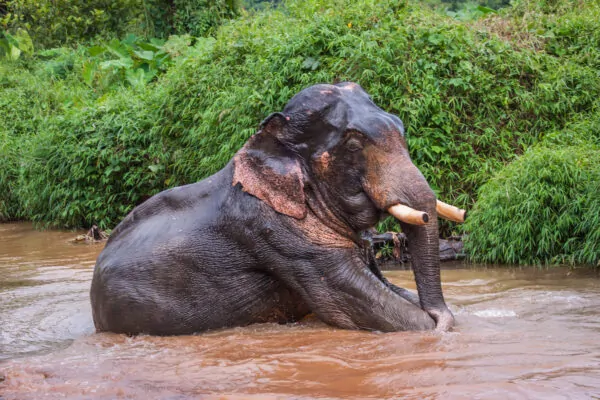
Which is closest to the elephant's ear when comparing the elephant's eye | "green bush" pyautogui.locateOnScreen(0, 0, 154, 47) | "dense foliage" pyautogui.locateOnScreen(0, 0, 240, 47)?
the elephant's eye

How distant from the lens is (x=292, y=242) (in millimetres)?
5000

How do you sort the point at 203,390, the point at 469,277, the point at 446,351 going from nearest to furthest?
the point at 203,390 → the point at 446,351 → the point at 469,277

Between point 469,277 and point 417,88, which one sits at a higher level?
point 417,88

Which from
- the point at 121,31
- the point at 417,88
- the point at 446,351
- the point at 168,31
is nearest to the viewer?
the point at 446,351

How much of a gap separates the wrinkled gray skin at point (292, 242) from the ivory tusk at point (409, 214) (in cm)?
8

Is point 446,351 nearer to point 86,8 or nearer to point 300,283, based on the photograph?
point 300,283

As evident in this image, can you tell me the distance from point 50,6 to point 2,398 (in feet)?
55.0

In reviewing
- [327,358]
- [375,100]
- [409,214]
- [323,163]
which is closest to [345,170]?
[323,163]

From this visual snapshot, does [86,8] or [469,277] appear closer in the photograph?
[469,277]

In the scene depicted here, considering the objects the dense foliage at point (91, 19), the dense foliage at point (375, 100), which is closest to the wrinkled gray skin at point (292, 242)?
the dense foliage at point (375, 100)

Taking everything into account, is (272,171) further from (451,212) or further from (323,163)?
(451,212)

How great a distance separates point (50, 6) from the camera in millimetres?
19484

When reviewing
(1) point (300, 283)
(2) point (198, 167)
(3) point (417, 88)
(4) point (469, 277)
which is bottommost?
(4) point (469, 277)

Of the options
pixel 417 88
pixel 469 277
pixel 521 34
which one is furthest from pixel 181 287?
pixel 521 34
